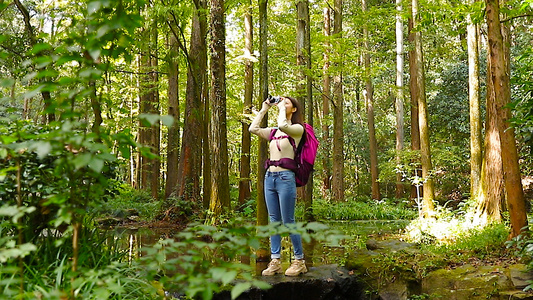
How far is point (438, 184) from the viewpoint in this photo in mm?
22578

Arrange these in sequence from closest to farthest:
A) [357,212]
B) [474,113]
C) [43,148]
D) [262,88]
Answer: [43,148] < [262,88] < [474,113] < [357,212]

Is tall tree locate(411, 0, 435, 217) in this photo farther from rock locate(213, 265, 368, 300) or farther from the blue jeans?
the blue jeans

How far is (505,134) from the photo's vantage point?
6457 mm

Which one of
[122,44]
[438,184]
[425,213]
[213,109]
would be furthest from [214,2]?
[438,184]

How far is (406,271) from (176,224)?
7.80 metres

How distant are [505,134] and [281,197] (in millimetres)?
3686

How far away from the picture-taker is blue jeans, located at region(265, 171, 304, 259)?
500 cm

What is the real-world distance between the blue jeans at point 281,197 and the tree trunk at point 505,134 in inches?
133

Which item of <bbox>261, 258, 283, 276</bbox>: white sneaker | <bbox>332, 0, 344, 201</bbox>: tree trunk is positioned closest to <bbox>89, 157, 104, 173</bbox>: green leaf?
<bbox>261, 258, 283, 276</bbox>: white sneaker

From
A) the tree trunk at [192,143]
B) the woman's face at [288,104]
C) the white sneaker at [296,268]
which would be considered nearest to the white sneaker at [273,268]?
the white sneaker at [296,268]

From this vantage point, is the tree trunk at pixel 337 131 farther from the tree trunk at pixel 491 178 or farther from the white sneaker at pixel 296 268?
the white sneaker at pixel 296 268

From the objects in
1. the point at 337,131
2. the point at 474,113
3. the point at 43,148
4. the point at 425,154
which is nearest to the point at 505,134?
the point at 474,113

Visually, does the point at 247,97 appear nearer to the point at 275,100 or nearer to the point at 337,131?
the point at 337,131

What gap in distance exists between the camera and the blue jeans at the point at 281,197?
5000 millimetres
